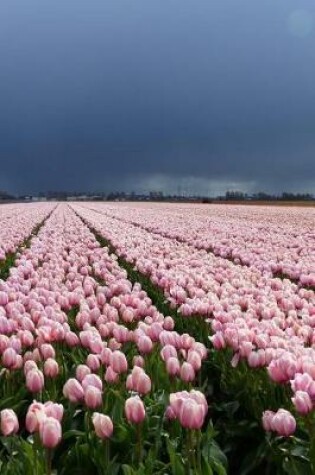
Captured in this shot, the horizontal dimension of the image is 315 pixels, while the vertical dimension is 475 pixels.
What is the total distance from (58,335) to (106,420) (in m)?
1.78

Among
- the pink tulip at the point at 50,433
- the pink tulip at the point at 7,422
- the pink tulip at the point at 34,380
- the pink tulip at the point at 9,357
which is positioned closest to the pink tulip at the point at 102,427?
the pink tulip at the point at 50,433

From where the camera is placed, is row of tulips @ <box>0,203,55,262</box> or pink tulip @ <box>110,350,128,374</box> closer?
pink tulip @ <box>110,350,128,374</box>

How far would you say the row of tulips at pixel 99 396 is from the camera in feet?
8.74

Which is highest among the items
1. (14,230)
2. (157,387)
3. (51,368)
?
(51,368)

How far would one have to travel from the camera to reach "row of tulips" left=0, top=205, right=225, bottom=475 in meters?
2.66

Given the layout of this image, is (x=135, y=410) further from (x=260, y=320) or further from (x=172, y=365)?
(x=260, y=320)

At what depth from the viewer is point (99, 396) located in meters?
2.98

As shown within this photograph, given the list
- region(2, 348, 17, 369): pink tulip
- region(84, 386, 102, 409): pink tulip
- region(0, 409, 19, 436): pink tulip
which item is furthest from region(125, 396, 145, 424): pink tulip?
region(2, 348, 17, 369): pink tulip

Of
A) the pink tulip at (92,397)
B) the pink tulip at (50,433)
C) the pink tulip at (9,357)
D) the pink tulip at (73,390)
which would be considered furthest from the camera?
the pink tulip at (9,357)

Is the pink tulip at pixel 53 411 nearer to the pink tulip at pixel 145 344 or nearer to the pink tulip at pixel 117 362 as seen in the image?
the pink tulip at pixel 117 362

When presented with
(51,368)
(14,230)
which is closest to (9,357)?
(51,368)

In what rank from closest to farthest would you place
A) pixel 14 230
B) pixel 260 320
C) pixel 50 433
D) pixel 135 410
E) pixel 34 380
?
pixel 50 433
pixel 135 410
pixel 34 380
pixel 260 320
pixel 14 230

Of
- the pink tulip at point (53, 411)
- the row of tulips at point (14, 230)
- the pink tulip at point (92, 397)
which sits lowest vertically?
the row of tulips at point (14, 230)

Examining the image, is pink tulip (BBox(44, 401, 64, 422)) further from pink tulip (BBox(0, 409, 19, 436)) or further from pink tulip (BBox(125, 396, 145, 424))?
pink tulip (BBox(125, 396, 145, 424))
